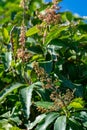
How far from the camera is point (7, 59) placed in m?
2.29

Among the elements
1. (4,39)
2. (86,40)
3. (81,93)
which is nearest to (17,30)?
(4,39)

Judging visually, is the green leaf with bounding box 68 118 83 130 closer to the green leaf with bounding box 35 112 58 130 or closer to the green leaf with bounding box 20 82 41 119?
the green leaf with bounding box 35 112 58 130

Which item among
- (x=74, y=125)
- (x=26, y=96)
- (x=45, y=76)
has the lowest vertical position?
(x=74, y=125)

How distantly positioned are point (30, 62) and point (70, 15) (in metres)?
0.69

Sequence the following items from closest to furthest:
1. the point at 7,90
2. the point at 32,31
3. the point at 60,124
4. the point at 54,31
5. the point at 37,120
A: 1. the point at 60,124
2. the point at 37,120
3. the point at 7,90
4. the point at 54,31
5. the point at 32,31

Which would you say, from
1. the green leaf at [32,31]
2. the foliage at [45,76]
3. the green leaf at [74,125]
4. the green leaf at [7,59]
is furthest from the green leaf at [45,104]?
the green leaf at [32,31]

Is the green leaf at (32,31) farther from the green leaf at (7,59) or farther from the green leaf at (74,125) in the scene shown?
the green leaf at (74,125)

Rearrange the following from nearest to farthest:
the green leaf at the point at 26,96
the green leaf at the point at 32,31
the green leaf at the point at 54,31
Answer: the green leaf at the point at 26,96 → the green leaf at the point at 54,31 → the green leaf at the point at 32,31

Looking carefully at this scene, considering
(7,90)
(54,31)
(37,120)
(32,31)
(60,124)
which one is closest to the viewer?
(60,124)

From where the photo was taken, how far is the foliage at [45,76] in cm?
193

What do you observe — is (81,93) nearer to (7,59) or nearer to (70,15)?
(7,59)

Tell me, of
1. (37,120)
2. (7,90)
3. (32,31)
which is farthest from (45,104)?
(32,31)

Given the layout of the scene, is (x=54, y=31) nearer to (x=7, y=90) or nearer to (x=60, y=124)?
(x=7, y=90)

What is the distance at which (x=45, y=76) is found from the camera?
75.2 inches
